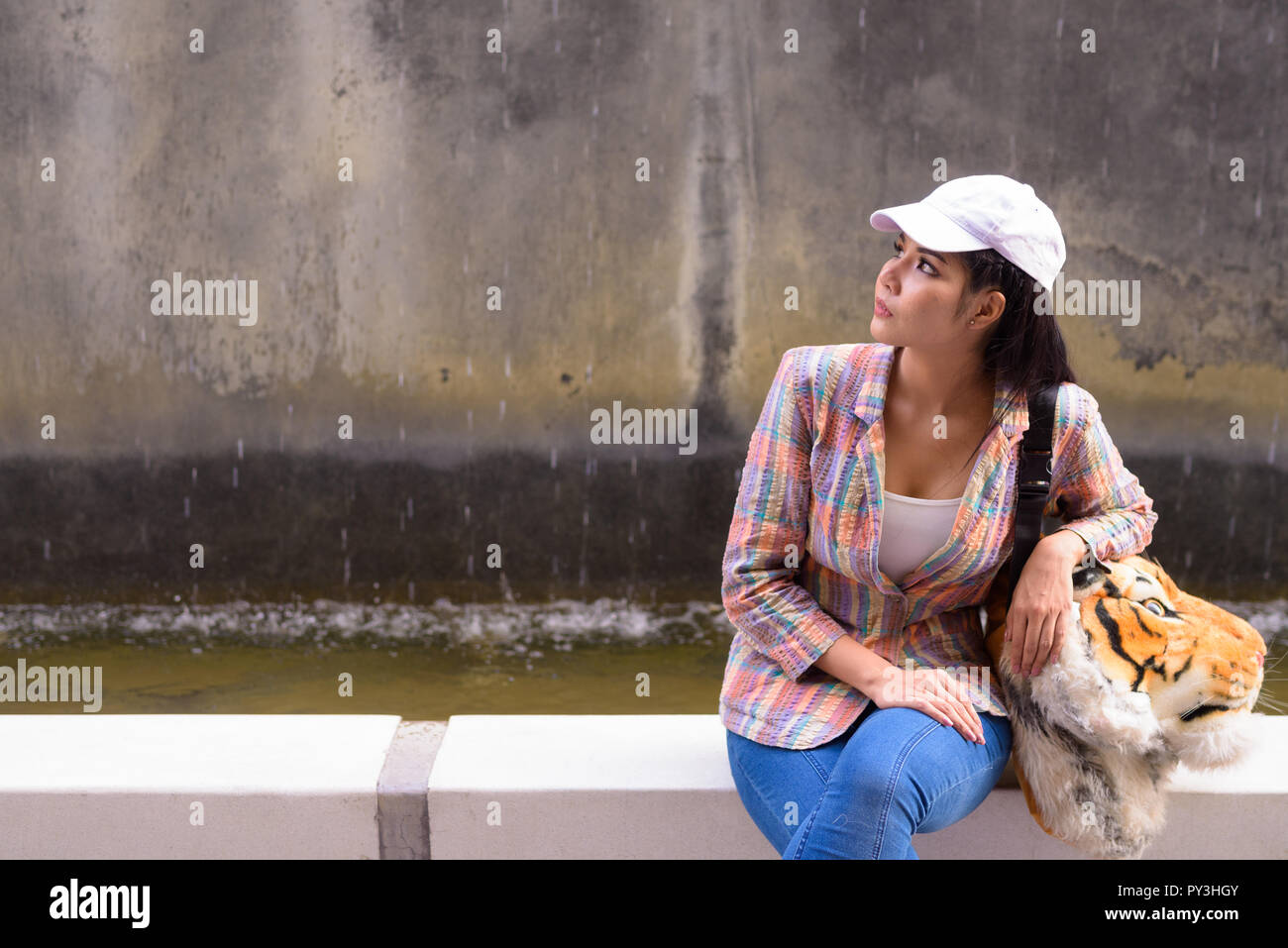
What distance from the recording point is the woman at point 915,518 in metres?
1.78

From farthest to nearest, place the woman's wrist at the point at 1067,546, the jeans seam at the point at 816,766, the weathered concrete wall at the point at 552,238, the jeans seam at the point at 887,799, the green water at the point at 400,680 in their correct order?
the weathered concrete wall at the point at 552,238
the green water at the point at 400,680
the woman's wrist at the point at 1067,546
the jeans seam at the point at 816,766
the jeans seam at the point at 887,799

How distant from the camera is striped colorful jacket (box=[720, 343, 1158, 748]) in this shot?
1.86 metres

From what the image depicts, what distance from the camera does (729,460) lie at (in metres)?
6.39

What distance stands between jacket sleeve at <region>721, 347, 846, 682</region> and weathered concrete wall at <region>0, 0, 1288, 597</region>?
14.4 feet

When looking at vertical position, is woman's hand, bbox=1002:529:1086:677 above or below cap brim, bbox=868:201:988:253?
below

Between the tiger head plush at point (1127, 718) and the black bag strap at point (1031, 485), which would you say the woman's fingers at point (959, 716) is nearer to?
the tiger head plush at point (1127, 718)

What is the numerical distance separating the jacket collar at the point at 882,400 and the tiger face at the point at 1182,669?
12.4 inches

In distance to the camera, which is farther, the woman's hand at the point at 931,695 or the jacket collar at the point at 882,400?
the jacket collar at the point at 882,400

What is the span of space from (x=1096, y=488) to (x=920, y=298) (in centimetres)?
45

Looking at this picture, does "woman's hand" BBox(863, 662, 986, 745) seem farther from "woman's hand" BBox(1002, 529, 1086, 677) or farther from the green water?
the green water

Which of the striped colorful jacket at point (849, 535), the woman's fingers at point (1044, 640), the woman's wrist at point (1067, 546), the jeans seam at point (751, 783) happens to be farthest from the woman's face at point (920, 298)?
the jeans seam at point (751, 783)

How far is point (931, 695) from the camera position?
1775 mm

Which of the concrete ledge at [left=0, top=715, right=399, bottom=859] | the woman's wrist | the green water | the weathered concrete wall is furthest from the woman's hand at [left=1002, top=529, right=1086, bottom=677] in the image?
the weathered concrete wall

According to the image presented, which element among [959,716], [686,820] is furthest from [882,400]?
[686,820]
